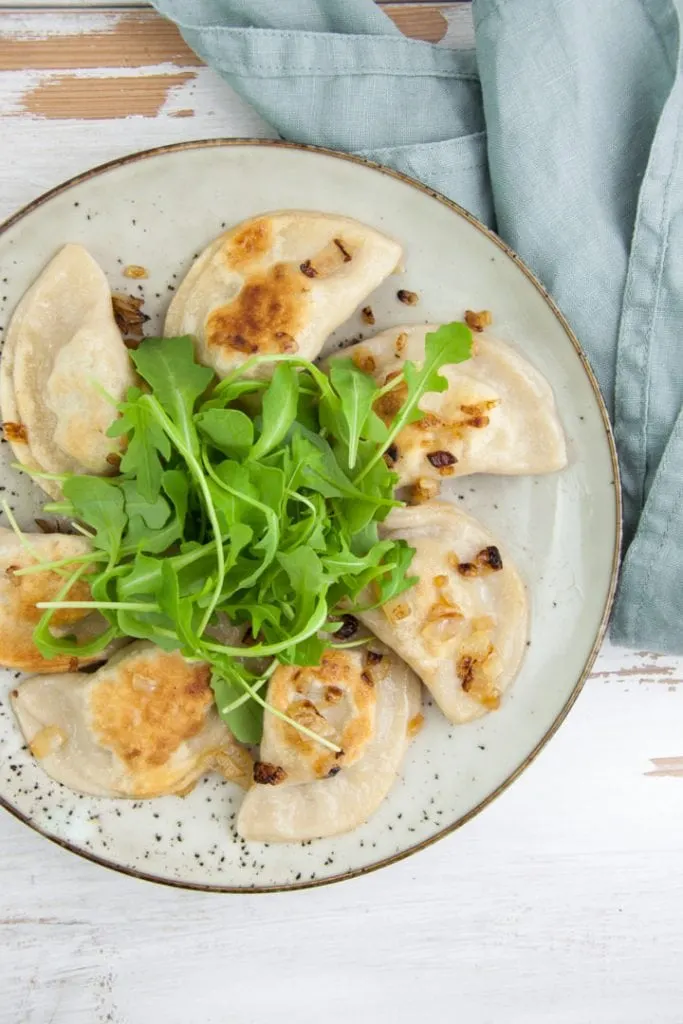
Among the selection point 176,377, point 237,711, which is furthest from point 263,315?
point 237,711

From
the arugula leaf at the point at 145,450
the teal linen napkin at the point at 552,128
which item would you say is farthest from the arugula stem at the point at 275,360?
the teal linen napkin at the point at 552,128

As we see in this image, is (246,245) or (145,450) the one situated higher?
(246,245)

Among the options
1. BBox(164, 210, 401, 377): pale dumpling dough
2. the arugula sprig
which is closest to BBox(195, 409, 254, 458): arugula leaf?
the arugula sprig

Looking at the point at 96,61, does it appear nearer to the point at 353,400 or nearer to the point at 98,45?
the point at 98,45

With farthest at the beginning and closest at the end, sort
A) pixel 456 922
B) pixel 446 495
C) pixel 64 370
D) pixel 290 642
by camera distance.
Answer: pixel 456 922, pixel 446 495, pixel 64 370, pixel 290 642

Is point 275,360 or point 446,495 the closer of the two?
point 275,360

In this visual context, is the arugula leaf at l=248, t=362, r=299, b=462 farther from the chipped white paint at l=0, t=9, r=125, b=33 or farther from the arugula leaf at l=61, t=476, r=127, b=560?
the chipped white paint at l=0, t=9, r=125, b=33

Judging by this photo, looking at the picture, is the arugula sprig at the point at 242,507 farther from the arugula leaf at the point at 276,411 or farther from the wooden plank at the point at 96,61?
the wooden plank at the point at 96,61

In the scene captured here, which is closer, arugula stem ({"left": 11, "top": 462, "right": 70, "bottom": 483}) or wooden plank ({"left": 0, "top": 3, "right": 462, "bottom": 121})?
arugula stem ({"left": 11, "top": 462, "right": 70, "bottom": 483})
